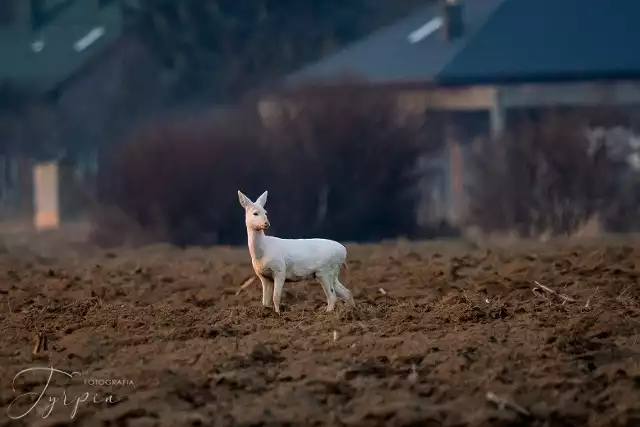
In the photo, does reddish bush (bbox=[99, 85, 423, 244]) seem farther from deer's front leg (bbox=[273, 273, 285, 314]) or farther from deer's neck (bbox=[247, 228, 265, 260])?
Answer: deer's neck (bbox=[247, 228, 265, 260])

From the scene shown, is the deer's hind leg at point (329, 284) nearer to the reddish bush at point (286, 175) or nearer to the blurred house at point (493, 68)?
the reddish bush at point (286, 175)

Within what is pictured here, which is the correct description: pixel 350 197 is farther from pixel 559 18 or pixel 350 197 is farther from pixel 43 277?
pixel 43 277

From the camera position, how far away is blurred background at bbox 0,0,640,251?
31.7 metres

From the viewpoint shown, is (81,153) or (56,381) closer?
(56,381)

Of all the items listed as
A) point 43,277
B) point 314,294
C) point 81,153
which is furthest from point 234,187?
point 314,294

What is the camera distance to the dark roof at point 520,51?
3831 cm

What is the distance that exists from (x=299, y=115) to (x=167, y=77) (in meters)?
10.9

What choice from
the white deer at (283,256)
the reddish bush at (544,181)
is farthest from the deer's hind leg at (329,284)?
the reddish bush at (544,181)

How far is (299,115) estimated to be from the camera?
34.6m

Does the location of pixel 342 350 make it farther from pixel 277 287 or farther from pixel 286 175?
pixel 286 175

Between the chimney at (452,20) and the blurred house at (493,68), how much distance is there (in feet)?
0.09

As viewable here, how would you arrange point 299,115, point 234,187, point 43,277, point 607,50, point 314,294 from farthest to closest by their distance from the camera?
point 607,50, point 299,115, point 234,187, point 43,277, point 314,294

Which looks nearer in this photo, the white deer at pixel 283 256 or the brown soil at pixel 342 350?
the brown soil at pixel 342 350

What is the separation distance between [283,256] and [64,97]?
33.9 meters
